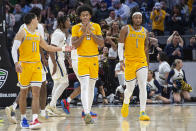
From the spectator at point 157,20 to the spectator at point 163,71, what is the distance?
7.64ft

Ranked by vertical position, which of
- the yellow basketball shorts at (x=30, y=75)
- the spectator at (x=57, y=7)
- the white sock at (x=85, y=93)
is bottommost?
the white sock at (x=85, y=93)

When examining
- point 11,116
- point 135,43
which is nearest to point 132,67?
point 135,43

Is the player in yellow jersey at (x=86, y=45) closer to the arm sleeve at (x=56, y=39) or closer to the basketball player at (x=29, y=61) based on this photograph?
the basketball player at (x=29, y=61)

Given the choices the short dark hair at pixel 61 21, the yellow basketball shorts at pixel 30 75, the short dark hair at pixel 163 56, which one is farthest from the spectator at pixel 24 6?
the yellow basketball shorts at pixel 30 75

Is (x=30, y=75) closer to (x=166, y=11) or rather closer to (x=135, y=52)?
(x=135, y=52)

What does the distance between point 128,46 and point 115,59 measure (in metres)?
4.49

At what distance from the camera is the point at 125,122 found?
809cm

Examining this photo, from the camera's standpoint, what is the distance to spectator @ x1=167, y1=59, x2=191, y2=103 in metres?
12.3

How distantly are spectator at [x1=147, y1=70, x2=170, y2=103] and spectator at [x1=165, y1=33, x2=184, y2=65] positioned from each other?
104 centimetres

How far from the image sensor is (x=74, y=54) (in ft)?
29.5

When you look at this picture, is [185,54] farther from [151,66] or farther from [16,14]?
[16,14]

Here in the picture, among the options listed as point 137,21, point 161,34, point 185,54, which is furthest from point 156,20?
point 137,21

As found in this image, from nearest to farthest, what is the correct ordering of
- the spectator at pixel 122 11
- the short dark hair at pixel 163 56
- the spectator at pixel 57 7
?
the short dark hair at pixel 163 56
the spectator at pixel 122 11
the spectator at pixel 57 7

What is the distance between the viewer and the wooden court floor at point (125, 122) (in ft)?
23.8
